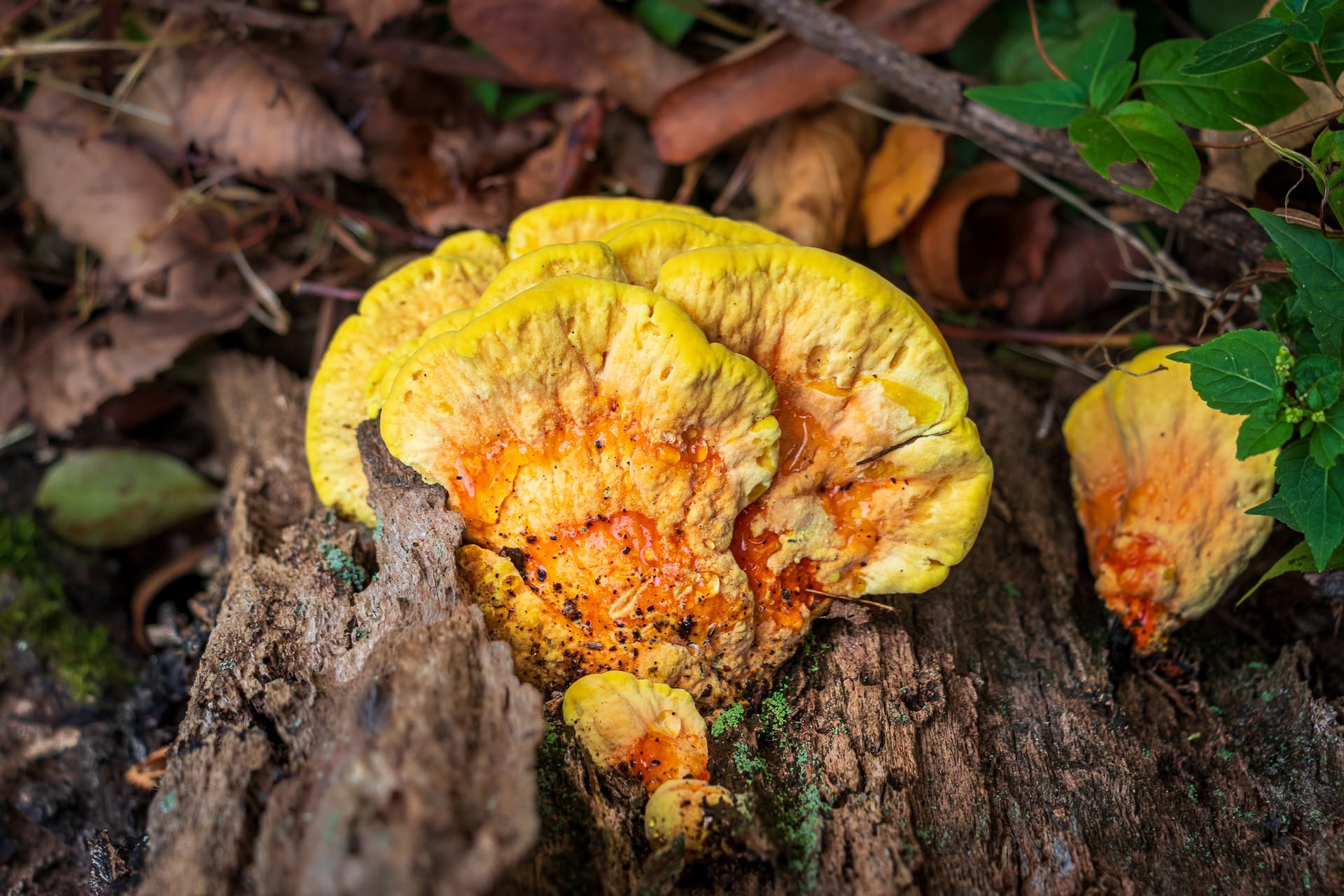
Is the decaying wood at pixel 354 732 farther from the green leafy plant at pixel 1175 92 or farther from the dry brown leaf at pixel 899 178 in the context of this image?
the dry brown leaf at pixel 899 178

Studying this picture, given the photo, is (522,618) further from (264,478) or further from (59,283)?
(59,283)

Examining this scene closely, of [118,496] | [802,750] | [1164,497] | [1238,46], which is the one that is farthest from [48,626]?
[1238,46]

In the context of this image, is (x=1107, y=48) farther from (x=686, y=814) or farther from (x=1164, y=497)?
(x=686, y=814)

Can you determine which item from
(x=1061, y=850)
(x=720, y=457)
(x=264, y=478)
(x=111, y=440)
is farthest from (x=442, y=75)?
(x=1061, y=850)

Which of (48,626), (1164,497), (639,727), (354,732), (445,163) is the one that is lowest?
(48,626)

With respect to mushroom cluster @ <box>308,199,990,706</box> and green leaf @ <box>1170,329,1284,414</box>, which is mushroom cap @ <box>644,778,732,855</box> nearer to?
mushroom cluster @ <box>308,199,990,706</box>

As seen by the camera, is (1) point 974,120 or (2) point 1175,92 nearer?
(2) point 1175,92

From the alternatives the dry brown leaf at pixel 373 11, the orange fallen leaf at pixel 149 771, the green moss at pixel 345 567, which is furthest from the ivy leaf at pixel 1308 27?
the orange fallen leaf at pixel 149 771
